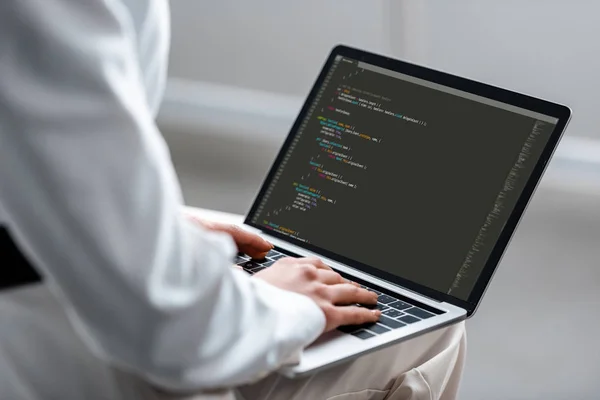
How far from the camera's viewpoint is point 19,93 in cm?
66

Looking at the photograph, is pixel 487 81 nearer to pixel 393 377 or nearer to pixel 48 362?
pixel 393 377

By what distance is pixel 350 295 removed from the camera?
3.11 ft

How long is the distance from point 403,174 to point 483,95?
4.9 inches

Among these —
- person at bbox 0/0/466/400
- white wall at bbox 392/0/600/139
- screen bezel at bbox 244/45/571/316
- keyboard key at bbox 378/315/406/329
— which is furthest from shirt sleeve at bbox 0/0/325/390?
white wall at bbox 392/0/600/139

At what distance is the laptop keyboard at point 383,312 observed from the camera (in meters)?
0.94

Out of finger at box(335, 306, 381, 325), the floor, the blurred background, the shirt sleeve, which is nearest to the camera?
the shirt sleeve

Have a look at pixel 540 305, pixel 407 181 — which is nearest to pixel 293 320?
pixel 407 181

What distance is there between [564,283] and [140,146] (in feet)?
4.80

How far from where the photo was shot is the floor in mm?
1734

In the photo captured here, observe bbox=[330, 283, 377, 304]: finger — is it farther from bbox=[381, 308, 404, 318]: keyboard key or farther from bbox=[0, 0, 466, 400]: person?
bbox=[0, 0, 466, 400]: person

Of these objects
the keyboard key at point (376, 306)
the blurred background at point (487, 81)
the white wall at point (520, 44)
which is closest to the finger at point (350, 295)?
the keyboard key at point (376, 306)

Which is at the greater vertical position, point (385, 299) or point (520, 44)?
point (520, 44)

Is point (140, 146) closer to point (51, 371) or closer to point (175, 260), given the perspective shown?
point (175, 260)

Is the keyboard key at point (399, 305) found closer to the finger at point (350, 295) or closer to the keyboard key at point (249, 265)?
the finger at point (350, 295)
